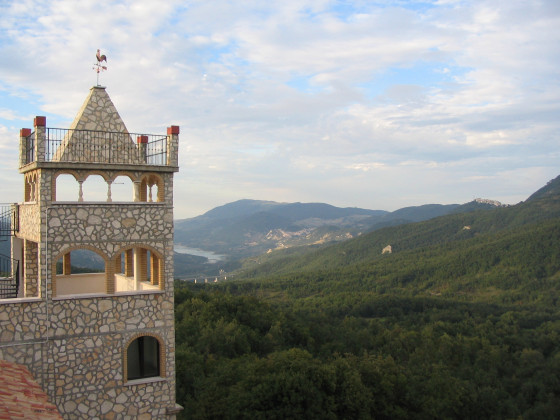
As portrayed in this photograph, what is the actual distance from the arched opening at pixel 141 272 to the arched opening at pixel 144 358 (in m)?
1.56

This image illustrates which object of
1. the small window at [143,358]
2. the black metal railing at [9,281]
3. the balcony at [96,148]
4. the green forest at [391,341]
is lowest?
the green forest at [391,341]

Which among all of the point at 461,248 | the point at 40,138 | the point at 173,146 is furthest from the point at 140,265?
the point at 461,248

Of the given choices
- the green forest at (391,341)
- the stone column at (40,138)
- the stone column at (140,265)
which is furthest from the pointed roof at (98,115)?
the green forest at (391,341)

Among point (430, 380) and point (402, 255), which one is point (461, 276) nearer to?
point (402, 255)

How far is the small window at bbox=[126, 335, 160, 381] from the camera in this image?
47.6ft

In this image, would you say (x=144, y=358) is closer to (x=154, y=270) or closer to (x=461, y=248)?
(x=154, y=270)

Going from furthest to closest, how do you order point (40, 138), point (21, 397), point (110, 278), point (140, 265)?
point (140, 265)
point (110, 278)
point (40, 138)
point (21, 397)

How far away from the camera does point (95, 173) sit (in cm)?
1403

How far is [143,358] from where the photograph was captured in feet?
48.2

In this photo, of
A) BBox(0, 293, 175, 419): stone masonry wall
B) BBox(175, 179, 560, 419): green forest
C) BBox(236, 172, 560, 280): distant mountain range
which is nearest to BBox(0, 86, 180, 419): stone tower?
BBox(0, 293, 175, 419): stone masonry wall

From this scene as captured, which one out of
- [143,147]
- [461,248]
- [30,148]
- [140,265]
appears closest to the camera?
[30,148]

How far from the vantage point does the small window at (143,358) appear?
14516 mm

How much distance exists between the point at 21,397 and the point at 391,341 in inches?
1555

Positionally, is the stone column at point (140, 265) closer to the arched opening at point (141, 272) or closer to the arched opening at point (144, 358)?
the arched opening at point (141, 272)
